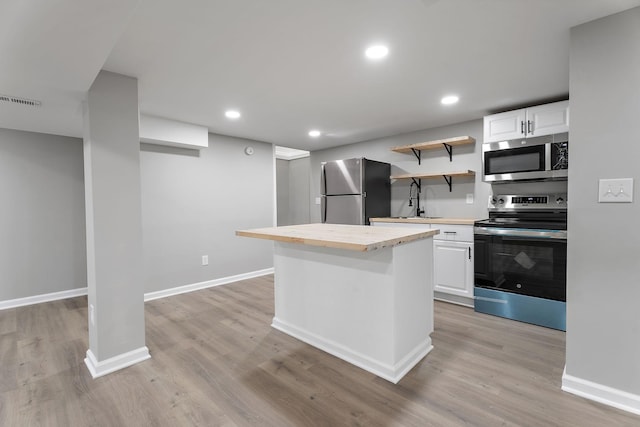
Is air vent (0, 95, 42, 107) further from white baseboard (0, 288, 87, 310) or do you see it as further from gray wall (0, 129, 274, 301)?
white baseboard (0, 288, 87, 310)

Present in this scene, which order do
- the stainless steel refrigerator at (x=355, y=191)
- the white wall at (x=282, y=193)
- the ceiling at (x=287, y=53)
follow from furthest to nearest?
the white wall at (x=282, y=193)
the stainless steel refrigerator at (x=355, y=191)
the ceiling at (x=287, y=53)

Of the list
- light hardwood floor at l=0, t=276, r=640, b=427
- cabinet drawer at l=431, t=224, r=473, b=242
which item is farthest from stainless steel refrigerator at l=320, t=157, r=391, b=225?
light hardwood floor at l=0, t=276, r=640, b=427

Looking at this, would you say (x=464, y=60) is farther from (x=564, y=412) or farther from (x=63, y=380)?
(x=63, y=380)

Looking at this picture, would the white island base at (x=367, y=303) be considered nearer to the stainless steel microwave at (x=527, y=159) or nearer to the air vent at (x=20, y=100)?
the stainless steel microwave at (x=527, y=159)

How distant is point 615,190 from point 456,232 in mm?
1695

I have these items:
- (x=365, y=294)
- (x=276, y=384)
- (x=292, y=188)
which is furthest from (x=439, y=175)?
(x=292, y=188)

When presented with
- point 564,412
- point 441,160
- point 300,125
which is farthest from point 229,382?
point 441,160

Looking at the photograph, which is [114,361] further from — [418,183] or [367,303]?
[418,183]

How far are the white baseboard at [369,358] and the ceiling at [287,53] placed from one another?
2.08 meters

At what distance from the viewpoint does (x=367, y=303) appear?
2.00 m

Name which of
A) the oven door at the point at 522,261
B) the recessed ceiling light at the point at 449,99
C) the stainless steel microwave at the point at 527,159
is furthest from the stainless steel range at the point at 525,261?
the recessed ceiling light at the point at 449,99

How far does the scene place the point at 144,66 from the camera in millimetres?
2092

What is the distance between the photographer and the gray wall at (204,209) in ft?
12.0

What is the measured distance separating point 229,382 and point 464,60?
275 centimetres
